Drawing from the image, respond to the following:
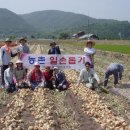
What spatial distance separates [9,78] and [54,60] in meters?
2.37

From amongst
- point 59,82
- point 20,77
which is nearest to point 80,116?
point 59,82

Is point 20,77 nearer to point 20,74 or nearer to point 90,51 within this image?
point 20,74

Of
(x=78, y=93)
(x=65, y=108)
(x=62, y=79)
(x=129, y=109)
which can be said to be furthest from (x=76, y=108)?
(x=62, y=79)

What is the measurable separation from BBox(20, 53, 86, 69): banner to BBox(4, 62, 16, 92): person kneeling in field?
174 cm

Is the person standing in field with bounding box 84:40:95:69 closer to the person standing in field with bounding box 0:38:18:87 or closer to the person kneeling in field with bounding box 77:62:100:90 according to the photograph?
the person kneeling in field with bounding box 77:62:100:90

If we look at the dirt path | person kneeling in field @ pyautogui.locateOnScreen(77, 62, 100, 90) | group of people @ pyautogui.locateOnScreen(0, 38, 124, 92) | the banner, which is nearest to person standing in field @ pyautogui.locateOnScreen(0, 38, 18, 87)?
group of people @ pyautogui.locateOnScreen(0, 38, 124, 92)

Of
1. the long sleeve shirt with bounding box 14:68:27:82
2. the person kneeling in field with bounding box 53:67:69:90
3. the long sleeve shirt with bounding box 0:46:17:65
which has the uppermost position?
the long sleeve shirt with bounding box 0:46:17:65

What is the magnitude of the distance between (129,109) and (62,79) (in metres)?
3.43

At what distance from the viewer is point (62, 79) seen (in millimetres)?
12242

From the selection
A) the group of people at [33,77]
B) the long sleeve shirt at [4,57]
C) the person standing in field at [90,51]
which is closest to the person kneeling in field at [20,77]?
the group of people at [33,77]

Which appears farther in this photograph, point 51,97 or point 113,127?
point 51,97

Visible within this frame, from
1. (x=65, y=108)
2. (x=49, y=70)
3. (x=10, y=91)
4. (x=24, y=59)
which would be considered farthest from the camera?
(x=24, y=59)

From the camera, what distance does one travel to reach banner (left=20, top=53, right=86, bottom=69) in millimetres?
13961

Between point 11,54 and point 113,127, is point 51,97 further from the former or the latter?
point 113,127
